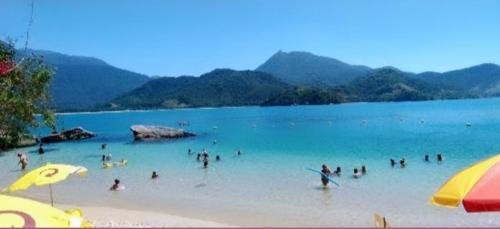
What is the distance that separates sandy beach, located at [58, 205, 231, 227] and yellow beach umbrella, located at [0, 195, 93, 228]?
940cm

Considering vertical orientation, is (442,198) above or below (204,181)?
above

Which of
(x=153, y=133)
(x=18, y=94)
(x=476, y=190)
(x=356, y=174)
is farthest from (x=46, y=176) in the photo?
(x=153, y=133)

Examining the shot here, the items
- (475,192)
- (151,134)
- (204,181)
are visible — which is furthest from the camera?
(151,134)

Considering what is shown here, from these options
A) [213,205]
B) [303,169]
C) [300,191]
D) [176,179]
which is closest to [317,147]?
[303,169]

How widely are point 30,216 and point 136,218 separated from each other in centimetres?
1244

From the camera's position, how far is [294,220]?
1814cm

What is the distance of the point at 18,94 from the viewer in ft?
85.1

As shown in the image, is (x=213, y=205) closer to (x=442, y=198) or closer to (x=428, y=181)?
(x=428, y=181)

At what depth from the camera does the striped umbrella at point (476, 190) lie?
24.6ft

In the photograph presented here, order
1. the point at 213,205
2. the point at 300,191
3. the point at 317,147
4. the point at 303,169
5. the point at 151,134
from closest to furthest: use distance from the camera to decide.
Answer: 1. the point at 213,205
2. the point at 300,191
3. the point at 303,169
4. the point at 317,147
5. the point at 151,134

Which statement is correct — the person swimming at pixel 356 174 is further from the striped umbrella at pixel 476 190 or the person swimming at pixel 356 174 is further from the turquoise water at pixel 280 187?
the striped umbrella at pixel 476 190

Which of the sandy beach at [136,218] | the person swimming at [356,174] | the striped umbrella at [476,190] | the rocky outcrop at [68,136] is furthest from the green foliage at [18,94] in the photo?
the rocky outcrop at [68,136]

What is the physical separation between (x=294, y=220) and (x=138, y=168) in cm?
2051

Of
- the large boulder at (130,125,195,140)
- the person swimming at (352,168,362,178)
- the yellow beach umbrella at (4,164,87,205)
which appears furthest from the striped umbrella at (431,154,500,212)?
the large boulder at (130,125,195,140)
